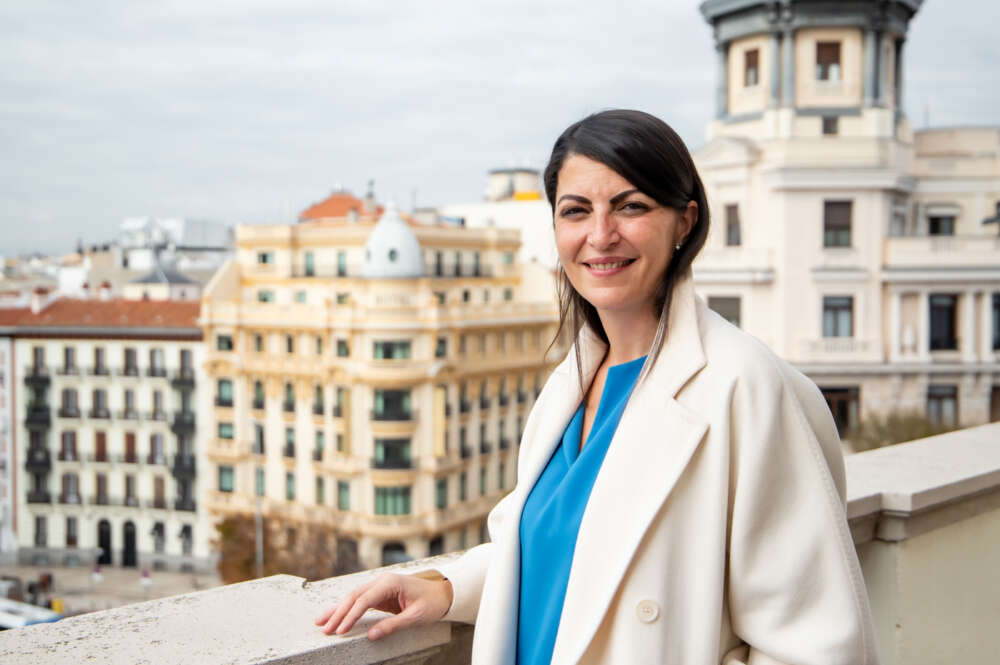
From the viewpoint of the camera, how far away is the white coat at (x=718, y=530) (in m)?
1.73

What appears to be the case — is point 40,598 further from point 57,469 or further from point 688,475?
point 688,475

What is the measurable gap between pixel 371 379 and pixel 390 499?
13.9ft

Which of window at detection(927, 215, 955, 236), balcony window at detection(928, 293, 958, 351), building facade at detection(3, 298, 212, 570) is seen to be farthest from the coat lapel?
building facade at detection(3, 298, 212, 570)

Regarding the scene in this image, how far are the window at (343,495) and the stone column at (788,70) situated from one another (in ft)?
68.3

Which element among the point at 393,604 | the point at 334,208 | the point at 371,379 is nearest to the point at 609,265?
the point at 393,604

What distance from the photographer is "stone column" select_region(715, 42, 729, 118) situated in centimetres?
2255

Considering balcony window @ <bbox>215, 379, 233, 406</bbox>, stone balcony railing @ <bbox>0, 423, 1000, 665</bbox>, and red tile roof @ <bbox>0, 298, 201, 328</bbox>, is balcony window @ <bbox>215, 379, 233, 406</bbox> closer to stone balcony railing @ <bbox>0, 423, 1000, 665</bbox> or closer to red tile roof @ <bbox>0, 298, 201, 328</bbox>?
red tile roof @ <bbox>0, 298, 201, 328</bbox>

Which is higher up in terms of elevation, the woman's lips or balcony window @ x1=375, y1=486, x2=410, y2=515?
the woman's lips

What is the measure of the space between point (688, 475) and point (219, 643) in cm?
97

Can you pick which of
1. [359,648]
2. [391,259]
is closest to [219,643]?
[359,648]

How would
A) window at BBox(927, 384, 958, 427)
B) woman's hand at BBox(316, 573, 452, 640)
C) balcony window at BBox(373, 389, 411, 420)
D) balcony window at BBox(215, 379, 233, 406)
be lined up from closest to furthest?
woman's hand at BBox(316, 573, 452, 640)
window at BBox(927, 384, 958, 427)
balcony window at BBox(373, 389, 411, 420)
balcony window at BBox(215, 379, 233, 406)

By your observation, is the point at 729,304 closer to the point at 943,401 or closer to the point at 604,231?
the point at 943,401

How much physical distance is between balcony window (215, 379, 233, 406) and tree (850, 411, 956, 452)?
25891mm

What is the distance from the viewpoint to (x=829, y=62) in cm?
2150
